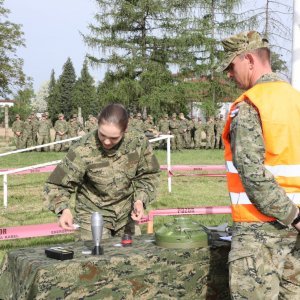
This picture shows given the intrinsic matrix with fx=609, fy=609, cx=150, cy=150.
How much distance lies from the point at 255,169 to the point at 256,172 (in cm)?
Result: 2

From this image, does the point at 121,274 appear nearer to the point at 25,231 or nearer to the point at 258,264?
the point at 258,264

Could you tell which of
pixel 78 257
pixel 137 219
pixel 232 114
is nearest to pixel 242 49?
pixel 232 114

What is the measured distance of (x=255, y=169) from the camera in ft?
9.77

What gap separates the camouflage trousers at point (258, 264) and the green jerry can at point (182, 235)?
0.59 metres

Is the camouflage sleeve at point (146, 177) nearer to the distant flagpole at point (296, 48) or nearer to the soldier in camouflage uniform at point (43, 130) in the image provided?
the distant flagpole at point (296, 48)

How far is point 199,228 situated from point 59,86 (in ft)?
247

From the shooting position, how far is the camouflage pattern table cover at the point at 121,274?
3.29 meters

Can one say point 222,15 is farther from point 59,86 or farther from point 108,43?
point 59,86

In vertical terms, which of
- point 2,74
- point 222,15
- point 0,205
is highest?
point 222,15

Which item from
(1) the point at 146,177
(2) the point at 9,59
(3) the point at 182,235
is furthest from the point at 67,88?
(3) the point at 182,235

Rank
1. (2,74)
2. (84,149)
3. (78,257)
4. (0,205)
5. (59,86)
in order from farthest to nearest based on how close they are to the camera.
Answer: (59,86)
(2,74)
(0,205)
(84,149)
(78,257)

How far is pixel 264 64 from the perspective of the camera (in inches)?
124

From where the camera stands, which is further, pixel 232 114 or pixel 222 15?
pixel 222 15

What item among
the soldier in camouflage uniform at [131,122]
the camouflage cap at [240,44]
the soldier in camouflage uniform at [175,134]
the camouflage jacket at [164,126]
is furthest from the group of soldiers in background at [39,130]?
the camouflage cap at [240,44]
